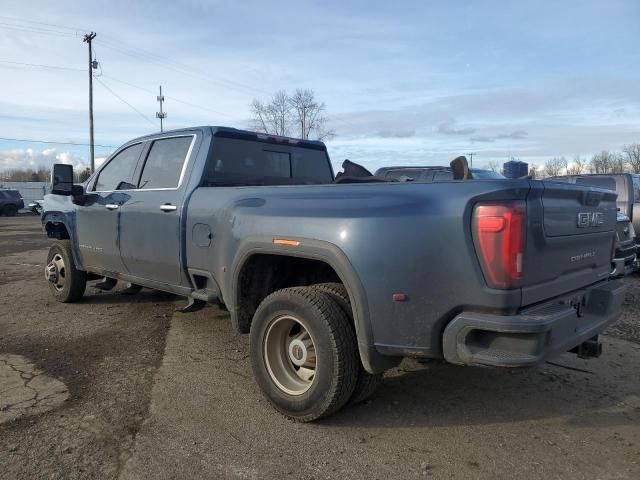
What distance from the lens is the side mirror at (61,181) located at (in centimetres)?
590

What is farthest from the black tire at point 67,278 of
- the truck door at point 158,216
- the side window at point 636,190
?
the side window at point 636,190

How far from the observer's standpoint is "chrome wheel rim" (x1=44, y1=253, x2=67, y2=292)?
684 centimetres

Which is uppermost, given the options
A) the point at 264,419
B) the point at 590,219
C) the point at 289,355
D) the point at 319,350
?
the point at 590,219

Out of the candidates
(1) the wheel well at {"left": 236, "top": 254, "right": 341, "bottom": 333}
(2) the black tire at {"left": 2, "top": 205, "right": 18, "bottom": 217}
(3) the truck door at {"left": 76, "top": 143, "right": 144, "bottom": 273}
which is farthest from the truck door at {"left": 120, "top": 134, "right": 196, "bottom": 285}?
(2) the black tire at {"left": 2, "top": 205, "right": 18, "bottom": 217}

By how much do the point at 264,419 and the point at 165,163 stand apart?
2.67m

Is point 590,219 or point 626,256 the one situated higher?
point 590,219

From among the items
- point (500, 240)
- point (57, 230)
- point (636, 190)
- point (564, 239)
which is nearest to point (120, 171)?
point (57, 230)

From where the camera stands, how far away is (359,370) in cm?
341

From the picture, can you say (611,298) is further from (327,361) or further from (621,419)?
(327,361)

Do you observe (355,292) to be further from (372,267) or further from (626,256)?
(626,256)

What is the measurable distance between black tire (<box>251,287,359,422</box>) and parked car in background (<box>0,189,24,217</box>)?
35.2m

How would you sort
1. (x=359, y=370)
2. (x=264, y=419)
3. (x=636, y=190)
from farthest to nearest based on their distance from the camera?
(x=636, y=190) → (x=264, y=419) → (x=359, y=370)

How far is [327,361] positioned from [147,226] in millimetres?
2500

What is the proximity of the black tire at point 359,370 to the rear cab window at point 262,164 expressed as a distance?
1765 millimetres
